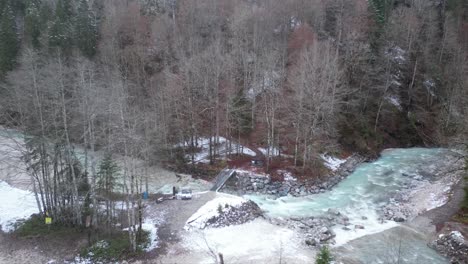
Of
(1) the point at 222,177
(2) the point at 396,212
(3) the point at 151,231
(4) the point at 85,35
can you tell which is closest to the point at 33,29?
(4) the point at 85,35

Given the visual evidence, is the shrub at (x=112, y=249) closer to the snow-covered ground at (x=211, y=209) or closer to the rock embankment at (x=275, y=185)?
the snow-covered ground at (x=211, y=209)

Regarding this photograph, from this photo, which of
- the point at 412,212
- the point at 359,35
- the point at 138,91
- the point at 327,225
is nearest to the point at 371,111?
the point at 359,35

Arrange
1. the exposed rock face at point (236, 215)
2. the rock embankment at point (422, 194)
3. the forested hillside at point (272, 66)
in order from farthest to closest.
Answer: the forested hillside at point (272, 66) → the rock embankment at point (422, 194) → the exposed rock face at point (236, 215)

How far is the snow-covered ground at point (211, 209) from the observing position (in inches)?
882

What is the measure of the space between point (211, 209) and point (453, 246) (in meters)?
14.3

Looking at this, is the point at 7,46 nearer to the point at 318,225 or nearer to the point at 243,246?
the point at 243,246

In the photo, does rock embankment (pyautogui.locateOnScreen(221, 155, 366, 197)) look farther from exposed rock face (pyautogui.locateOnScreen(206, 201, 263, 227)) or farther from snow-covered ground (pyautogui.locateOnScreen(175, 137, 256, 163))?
snow-covered ground (pyautogui.locateOnScreen(175, 137, 256, 163))

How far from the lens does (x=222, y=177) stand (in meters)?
30.0

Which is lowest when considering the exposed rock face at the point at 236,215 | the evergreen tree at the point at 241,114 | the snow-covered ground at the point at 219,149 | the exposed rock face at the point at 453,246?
the exposed rock face at the point at 453,246

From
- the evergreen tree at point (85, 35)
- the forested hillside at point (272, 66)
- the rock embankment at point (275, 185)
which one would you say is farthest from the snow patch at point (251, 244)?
the evergreen tree at point (85, 35)

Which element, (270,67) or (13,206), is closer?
(13,206)

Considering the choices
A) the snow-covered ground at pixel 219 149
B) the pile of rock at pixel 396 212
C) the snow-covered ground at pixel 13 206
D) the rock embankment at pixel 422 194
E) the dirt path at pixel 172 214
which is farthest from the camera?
the snow-covered ground at pixel 219 149

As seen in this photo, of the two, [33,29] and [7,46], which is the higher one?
[33,29]

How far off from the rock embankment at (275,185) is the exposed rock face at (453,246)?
32.7 ft
